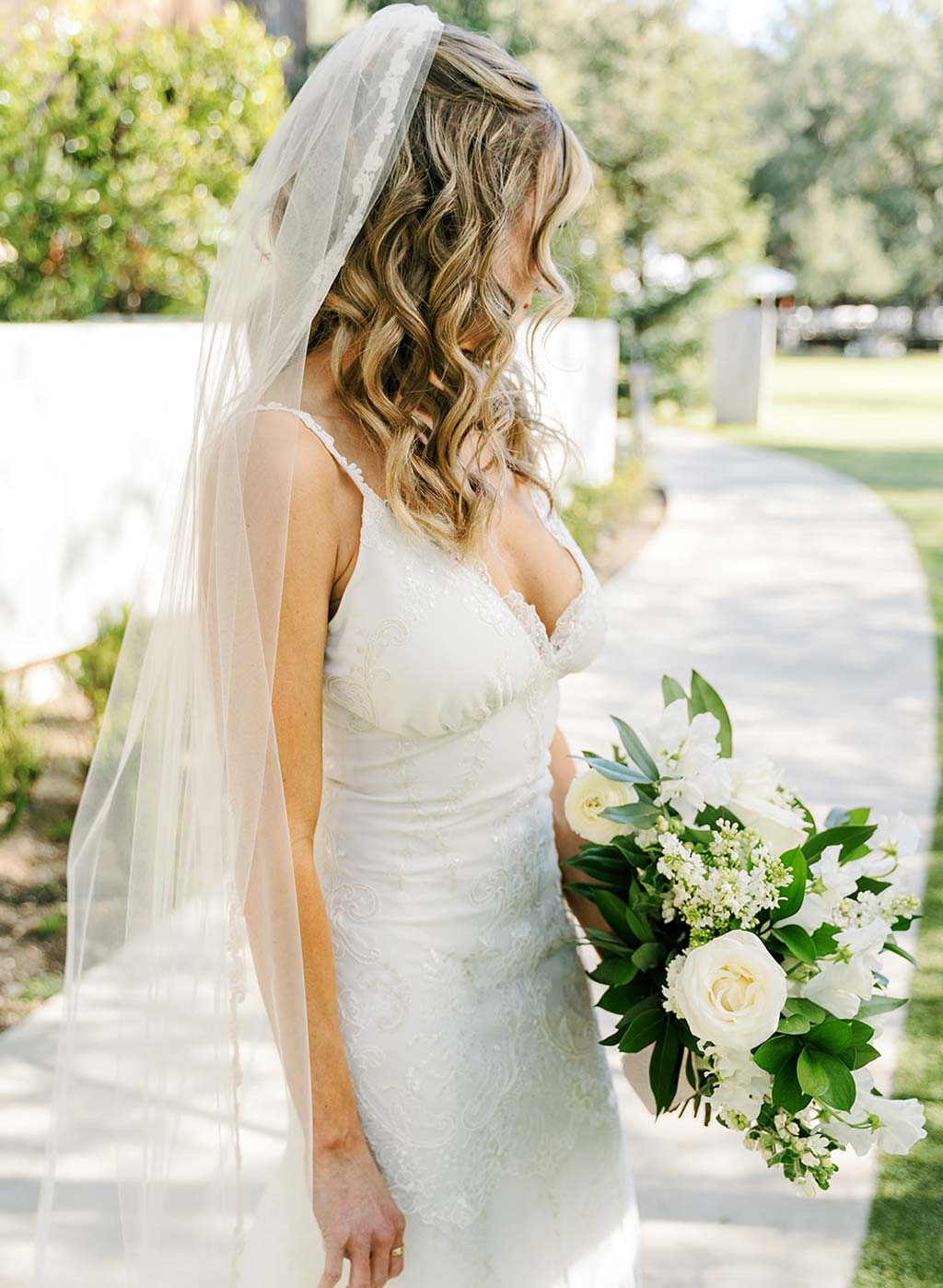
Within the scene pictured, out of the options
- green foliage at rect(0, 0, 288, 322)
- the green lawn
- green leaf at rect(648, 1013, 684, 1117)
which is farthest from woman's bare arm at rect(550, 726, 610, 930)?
green foliage at rect(0, 0, 288, 322)

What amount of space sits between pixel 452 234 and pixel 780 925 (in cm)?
102

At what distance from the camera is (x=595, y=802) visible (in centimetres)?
188

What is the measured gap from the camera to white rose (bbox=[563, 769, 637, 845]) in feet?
6.05

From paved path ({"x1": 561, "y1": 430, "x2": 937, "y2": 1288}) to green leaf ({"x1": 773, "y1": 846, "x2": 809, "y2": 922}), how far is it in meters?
1.54

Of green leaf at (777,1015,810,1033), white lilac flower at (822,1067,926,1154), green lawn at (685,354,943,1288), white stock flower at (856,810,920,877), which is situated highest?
white stock flower at (856,810,920,877)

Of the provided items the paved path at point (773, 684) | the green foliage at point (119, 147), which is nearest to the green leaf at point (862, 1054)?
the paved path at point (773, 684)

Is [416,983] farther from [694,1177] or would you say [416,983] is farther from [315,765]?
[694,1177]

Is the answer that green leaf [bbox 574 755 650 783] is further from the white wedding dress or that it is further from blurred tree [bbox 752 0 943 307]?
blurred tree [bbox 752 0 943 307]

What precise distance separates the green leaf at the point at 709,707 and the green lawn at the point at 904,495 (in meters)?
1.61

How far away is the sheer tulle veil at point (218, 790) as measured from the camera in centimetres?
154

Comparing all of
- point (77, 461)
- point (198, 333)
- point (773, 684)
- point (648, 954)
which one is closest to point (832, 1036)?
point (648, 954)

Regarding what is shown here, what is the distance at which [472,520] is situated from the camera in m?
1.70

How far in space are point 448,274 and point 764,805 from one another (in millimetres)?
862

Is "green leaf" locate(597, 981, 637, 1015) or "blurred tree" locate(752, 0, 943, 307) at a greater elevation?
"blurred tree" locate(752, 0, 943, 307)
